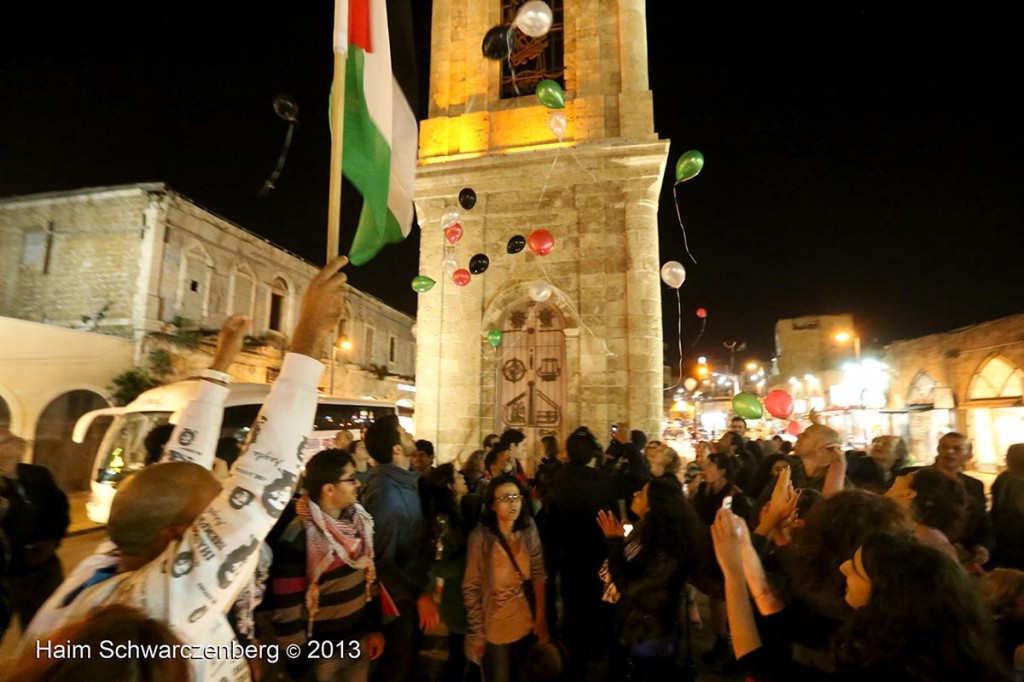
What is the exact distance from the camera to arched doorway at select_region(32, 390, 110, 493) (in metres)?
14.6

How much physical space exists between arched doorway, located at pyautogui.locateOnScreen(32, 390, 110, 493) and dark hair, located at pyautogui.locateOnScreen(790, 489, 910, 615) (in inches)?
720

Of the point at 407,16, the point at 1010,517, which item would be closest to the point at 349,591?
the point at 407,16

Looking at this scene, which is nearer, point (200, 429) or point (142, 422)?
point (200, 429)

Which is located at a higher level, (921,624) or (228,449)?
(228,449)

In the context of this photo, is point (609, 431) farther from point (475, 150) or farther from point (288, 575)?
point (288, 575)

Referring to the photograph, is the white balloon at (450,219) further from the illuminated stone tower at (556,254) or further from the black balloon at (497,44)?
the black balloon at (497,44)

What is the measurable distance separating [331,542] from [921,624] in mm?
2733

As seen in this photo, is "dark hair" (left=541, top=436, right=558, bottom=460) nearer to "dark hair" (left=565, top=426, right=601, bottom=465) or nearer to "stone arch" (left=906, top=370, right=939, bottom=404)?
"dark hair" (left=565, top=426, right=601, bottom=465)

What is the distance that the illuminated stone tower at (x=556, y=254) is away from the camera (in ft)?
38.1

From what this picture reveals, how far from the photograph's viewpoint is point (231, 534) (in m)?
1.33

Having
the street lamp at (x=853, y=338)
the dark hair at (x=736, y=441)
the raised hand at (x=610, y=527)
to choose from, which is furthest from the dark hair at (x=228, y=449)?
the street lamp at (x=853, y=338)

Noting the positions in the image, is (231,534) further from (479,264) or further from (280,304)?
(280,304)

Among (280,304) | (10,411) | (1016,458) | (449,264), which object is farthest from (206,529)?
(280,304)

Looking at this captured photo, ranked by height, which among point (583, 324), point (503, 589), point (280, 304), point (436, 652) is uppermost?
point (280, 304)
